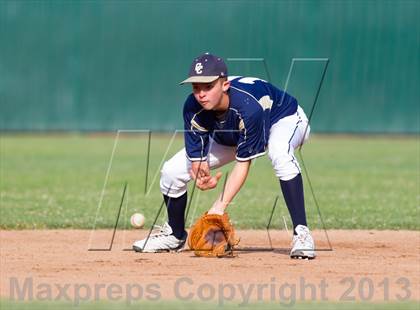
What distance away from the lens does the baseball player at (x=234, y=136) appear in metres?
6.49

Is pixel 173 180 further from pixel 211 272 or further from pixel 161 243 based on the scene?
pixel 211 272

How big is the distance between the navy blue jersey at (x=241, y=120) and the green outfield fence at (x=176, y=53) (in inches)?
528

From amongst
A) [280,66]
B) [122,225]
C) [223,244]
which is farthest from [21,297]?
[280,66]

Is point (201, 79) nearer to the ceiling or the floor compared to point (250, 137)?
nearer to the ceiling

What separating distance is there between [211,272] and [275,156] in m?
1.05

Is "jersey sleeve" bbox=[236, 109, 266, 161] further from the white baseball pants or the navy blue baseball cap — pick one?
the navy blue baseball cap

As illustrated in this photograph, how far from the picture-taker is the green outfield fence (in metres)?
20.5

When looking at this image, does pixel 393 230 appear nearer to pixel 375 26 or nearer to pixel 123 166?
pixel 123 166

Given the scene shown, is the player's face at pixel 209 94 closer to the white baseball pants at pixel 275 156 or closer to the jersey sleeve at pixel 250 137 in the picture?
the jersey sleeve at pixel 250 137

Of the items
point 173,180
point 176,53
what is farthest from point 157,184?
point 176,53

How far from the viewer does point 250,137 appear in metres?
6.51

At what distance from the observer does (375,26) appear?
20.5 metres

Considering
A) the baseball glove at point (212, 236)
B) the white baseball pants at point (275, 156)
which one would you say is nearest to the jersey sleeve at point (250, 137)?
the white baseball pants at point (275, 156)

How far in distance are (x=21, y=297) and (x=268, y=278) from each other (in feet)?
4.87
